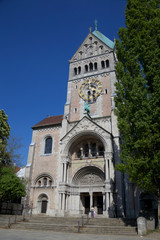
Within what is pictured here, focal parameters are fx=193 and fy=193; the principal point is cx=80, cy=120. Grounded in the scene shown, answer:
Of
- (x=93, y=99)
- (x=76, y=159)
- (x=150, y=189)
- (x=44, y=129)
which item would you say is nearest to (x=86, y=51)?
(x=93, y=99)

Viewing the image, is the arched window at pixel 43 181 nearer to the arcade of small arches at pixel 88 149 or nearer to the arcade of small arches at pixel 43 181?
the arcade of small arches at pixel 43 181

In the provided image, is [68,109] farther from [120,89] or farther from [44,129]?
[120,89]

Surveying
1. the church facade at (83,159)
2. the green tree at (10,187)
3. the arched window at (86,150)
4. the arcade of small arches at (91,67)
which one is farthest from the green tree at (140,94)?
the arcade of small arches at (91,67)

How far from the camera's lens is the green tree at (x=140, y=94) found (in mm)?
13820

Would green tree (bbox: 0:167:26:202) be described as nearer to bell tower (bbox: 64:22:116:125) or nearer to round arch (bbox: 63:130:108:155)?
round arch (bbox: 63:130:108:155)

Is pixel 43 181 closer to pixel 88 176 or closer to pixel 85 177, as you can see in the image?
pixel 85 177

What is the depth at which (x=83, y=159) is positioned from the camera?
26.9 m

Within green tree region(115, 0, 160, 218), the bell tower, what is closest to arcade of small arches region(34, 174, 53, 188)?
the bell tower

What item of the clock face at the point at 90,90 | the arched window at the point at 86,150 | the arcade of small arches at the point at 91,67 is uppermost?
the arcade of small arches at the point at 91,67

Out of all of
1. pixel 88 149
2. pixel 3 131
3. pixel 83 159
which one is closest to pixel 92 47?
pixel 88 149

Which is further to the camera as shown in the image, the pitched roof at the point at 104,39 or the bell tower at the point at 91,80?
the pitched roof at the point at 104,39

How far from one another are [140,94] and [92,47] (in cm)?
2497

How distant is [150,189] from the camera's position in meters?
13.9

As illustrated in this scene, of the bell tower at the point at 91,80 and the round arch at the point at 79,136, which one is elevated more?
the bell tower at the point at 91,80
